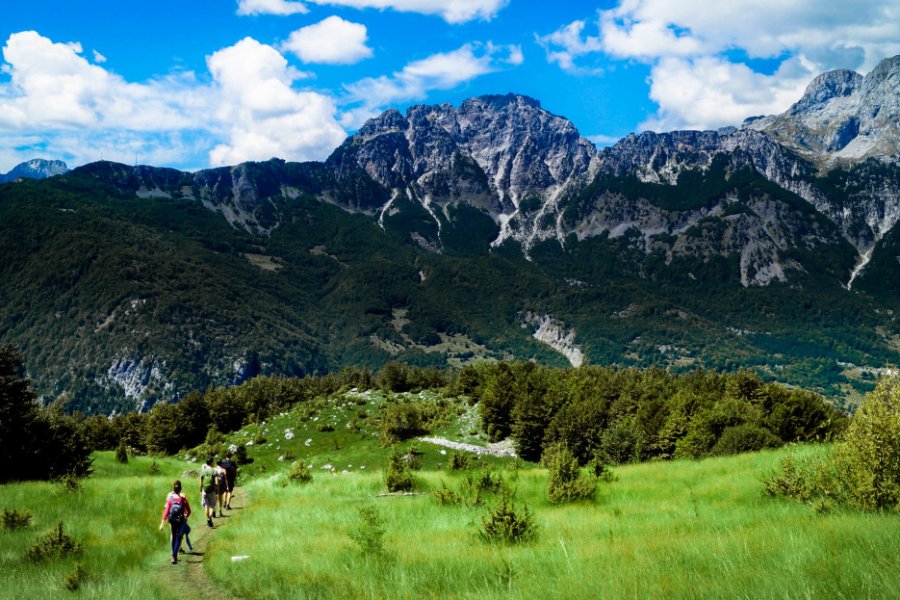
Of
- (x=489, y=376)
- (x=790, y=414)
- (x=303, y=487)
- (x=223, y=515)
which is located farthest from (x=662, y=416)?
(x=223, y=515)

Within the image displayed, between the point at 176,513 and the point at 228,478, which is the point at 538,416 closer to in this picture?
the point at 228,478

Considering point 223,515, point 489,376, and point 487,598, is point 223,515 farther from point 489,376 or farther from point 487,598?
point 489,376

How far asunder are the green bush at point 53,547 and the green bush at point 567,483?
13391 mm

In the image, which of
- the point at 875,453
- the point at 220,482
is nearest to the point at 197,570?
→ the point at 220,482

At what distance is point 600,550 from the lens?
968 cm

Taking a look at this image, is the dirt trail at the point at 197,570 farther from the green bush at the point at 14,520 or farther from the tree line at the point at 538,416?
the tree line at the point at 538,416

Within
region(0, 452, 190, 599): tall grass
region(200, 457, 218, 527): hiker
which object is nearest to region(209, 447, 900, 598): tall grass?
region(0, 452, 190, 599): tall grass

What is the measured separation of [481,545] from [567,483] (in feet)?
22.1

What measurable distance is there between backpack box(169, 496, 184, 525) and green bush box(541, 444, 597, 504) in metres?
11.2

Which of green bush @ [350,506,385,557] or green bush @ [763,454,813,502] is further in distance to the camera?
green bush @ [763,454,813,502]

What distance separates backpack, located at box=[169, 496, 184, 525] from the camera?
15.6 metres

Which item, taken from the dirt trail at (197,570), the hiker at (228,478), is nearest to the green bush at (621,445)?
the hiker at (228,478)

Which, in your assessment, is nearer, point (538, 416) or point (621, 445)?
point (621, 445)

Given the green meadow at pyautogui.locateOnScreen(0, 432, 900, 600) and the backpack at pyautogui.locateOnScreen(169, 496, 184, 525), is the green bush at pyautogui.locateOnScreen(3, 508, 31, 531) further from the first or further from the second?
the backpack at pyautogui.locateOnScreen(169, 496, 184, 525)
